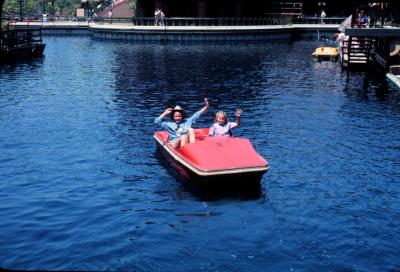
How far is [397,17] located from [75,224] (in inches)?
1292

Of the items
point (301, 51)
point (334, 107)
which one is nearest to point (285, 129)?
point (334, 107)

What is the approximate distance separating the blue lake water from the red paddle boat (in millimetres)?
600

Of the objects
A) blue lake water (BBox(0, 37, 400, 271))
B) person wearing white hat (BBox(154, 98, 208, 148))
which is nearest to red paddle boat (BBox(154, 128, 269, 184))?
person wearing white hat (BBox(154, 98, 208, 148))

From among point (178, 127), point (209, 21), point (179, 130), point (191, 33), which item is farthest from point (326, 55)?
point (179, 130)

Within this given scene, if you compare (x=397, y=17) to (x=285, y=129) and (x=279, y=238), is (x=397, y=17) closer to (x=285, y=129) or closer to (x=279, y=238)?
(x=285, y=129)

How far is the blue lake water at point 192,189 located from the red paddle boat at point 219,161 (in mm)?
600

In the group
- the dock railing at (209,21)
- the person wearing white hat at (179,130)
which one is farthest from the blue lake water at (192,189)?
the dock railing at (209,21)

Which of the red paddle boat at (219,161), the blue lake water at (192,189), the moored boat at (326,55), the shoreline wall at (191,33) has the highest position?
the shoreline wall at (191,33)

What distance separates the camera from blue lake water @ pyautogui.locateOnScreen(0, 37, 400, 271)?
36.5 feet

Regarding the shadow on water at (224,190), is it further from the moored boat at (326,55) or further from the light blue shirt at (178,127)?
the moored boat at (326,55)

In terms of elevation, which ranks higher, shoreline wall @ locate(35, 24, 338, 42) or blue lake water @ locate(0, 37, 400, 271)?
shoreline wall @ locate(35, 24, 338, 42)

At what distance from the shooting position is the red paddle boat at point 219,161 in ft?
45.8

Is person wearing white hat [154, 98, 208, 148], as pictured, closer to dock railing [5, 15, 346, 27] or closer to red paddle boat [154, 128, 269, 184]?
red paddle boat [154, 128, 269, 184]

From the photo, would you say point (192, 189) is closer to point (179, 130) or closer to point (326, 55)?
point (179, 130)
